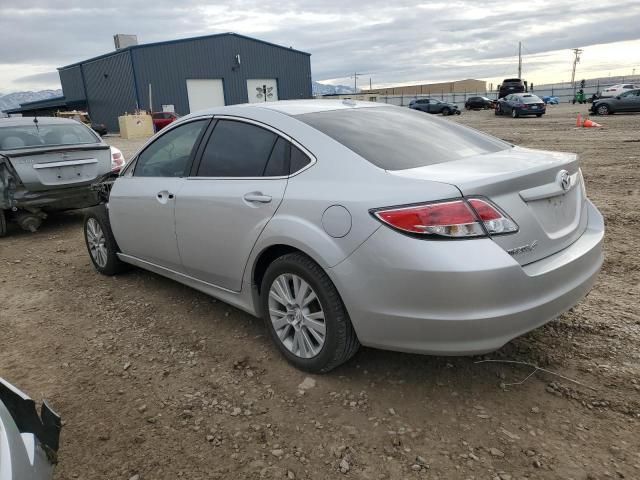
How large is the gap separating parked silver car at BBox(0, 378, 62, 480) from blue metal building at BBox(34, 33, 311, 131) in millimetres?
33691

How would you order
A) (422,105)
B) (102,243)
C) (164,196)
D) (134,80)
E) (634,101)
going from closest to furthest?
(164,196) < (102,243) < (634,101) < (134,80) < (422,105)

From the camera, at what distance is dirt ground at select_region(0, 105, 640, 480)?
2.35 m

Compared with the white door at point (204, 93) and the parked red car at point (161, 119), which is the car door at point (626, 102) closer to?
the parked red car at point (161, 119)

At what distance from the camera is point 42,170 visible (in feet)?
21.6

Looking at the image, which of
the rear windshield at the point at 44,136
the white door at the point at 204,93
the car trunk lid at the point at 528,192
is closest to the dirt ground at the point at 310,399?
the car trunk lid at the point at 528,192

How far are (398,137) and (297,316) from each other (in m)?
1.23

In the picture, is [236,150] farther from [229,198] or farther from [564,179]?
[564,179]

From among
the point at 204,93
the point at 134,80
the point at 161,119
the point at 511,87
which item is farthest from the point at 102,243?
the point at 511,87

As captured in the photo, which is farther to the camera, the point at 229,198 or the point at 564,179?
the point at 229,198

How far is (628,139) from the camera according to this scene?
13.8m

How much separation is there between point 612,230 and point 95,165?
6496 millimetres

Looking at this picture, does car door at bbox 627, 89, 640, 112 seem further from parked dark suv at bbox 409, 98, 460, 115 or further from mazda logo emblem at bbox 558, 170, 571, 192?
mazda logo emblem at bbox 558, 170, 571, 192

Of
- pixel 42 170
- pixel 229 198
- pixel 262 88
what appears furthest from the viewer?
pixel 262 88

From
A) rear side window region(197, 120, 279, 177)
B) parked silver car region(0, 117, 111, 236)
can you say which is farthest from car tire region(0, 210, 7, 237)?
rear side window region(197, 120, 279, 177)
